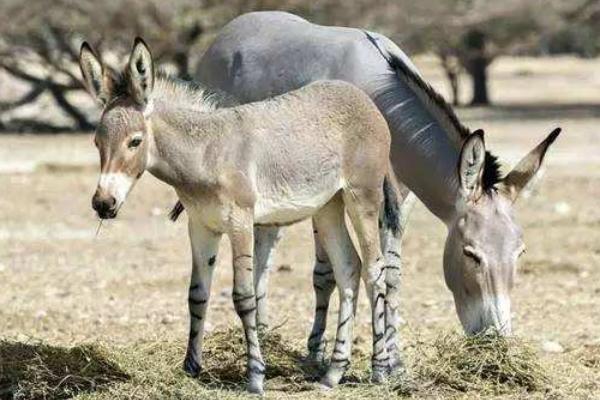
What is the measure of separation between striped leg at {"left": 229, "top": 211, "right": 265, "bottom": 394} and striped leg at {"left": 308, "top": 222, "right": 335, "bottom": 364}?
4.24 feet

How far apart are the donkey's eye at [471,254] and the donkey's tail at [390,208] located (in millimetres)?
544

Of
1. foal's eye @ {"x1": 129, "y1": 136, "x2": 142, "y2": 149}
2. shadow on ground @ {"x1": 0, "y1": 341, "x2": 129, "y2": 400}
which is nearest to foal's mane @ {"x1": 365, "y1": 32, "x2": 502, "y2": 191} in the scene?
foal's eye @ {"x1": 129, "y1": 136, "x2": 142, "y2": 149}

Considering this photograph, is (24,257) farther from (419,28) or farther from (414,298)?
(419,28)

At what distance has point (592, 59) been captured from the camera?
73875 millimetres

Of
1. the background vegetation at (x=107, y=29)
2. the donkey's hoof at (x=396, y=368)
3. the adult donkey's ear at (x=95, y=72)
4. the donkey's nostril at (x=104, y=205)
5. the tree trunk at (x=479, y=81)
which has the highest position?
the adult donkey's ear at (x=95, y=72)

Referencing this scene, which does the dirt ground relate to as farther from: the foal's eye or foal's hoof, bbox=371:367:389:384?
the foal's eye

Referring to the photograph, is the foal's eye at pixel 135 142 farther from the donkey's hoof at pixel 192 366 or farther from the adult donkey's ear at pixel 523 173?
the adult donkey's ear at pixel 523 173

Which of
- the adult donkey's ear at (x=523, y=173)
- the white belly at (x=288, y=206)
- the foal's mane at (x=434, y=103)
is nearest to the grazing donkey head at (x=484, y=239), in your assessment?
the adult donkey's ear at (x=523, y=173)

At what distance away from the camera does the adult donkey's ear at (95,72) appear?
23.3 feet

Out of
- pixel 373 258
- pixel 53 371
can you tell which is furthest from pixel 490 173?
pixel 53 371

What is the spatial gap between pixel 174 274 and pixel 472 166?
18.0 feet

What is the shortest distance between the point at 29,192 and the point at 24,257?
17.9 feet

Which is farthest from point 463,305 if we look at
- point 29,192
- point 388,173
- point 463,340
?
point 29,192

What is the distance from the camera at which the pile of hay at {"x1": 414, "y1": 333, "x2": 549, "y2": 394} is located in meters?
7.77
